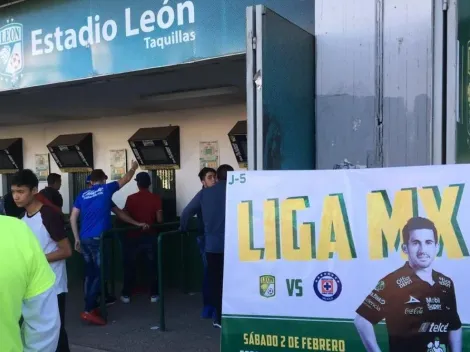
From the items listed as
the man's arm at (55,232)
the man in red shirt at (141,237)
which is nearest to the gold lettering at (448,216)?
the man's arm at (55,232)

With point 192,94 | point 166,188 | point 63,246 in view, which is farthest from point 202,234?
point 63,246

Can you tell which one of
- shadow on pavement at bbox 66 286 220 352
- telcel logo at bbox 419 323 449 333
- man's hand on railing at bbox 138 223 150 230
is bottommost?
shadow on pavement at bbox 66 286 220 352

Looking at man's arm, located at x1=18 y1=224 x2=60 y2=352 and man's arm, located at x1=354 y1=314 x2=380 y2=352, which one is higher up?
man's arm, located at x1=18 y1=224 x2=60 y2=352

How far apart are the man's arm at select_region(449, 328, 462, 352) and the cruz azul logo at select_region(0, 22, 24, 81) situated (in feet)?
18.7

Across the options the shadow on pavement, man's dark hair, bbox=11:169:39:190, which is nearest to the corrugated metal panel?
man's dark hair, bbox=11:169:39:190

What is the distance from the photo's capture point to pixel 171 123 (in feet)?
28.6

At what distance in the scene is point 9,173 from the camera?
1085 cm

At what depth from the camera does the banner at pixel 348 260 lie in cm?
255

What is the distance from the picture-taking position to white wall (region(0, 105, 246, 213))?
26.7 ft

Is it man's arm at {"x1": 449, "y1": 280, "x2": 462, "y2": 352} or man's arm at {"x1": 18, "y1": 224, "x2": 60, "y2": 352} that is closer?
man's arm at {"x1": 18, "y1": 224, "x2": 60, "y2": 352}

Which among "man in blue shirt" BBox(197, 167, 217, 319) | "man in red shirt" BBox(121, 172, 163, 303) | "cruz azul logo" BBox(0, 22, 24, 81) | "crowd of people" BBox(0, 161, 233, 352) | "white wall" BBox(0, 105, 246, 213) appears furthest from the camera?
"white wall" BBox(0, 105, 246, 213)

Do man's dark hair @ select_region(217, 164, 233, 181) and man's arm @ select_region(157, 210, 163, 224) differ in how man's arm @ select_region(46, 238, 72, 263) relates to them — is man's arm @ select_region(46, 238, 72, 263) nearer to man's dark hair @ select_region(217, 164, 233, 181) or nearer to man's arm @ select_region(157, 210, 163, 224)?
man's dark hair @ select_region(217, 164, 233, 181)

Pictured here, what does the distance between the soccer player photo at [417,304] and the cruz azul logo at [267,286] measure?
48 centimetres

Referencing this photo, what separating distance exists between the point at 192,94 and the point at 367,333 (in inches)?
199
